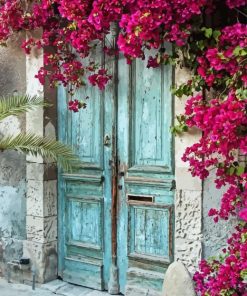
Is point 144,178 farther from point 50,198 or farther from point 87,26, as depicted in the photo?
point 87,26

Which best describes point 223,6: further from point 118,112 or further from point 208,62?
point 118,112

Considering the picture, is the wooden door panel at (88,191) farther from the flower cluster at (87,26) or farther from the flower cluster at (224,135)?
the flower cluster at (224,135)

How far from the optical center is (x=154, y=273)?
480 cm

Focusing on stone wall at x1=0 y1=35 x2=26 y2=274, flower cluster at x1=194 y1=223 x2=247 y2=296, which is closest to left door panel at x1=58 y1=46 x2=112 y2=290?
stone wall at x1=0 y1=35 x2=26 y2=274

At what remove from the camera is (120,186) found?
5004 mm

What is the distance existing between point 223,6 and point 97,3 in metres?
1.08

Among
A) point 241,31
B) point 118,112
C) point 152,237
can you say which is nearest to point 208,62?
point 241,31

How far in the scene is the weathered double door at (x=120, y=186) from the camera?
4770mm

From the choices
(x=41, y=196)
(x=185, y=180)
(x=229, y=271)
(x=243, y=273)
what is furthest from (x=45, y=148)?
(x=243, y=273)

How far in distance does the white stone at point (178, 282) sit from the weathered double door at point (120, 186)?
565 millimetres

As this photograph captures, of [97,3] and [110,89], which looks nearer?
[97,3]

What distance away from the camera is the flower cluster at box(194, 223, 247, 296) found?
3740 mm

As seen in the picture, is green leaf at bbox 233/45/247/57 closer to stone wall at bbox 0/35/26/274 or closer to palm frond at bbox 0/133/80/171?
palm frond at bbox 0/133/80/171

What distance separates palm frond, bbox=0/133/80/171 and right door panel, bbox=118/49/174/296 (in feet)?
1.59
